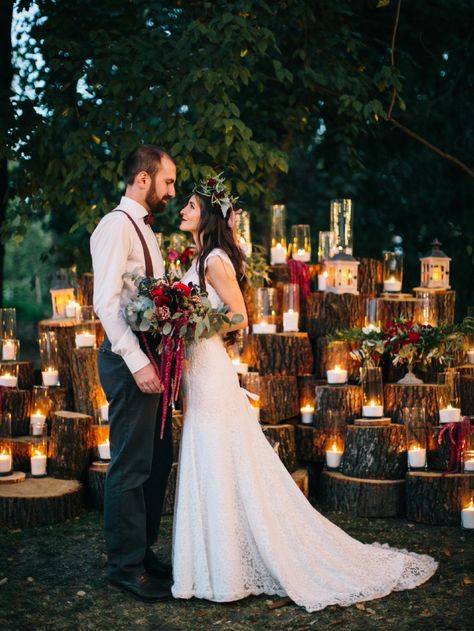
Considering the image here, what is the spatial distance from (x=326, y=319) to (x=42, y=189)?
104 inches

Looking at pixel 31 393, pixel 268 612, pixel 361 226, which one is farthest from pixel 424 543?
pixel 361 226

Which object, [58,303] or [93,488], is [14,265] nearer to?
[58,303]

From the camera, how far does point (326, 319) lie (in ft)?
23.6

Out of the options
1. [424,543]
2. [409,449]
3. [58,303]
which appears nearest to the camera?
[424,543]

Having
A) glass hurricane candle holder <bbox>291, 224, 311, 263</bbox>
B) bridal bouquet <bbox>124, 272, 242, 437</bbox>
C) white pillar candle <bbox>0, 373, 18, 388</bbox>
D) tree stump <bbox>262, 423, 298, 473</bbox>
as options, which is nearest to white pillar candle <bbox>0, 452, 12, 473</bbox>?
white pillar candle <bbox>0, 373, 18, 388</bbox>

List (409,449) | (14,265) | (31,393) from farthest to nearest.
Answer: (14,265) → (31,393) → (409,449)

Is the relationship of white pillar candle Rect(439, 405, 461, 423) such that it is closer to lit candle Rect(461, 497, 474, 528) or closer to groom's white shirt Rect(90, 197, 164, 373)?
lit candle Rect(461, 497, 474, 528)

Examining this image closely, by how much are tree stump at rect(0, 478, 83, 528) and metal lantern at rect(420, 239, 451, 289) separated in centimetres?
310

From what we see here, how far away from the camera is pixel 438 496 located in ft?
19.7

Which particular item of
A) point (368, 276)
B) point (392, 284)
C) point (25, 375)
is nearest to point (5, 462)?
point (25, 375)

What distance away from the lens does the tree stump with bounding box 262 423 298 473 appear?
21.6 feet

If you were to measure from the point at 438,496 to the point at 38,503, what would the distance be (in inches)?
98.6

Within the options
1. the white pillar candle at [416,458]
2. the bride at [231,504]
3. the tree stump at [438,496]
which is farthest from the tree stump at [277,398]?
the bride at [231,504]

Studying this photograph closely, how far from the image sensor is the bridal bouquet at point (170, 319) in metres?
4.23
